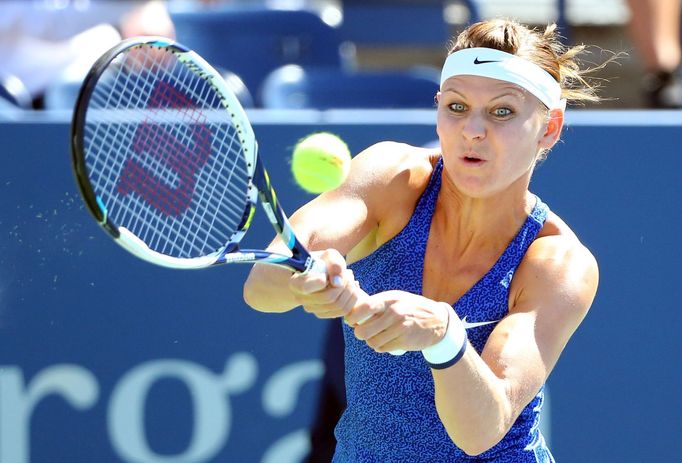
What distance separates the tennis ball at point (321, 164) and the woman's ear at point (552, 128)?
470 millimetres

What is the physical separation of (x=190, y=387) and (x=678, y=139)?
1518 mm

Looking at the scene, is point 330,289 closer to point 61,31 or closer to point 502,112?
point 502,112

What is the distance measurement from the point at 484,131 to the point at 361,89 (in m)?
2.22

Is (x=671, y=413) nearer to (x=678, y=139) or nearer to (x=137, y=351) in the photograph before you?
(x=678, y=139)

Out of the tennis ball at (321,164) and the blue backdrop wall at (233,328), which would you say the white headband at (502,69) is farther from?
the blue backdrop wall at (233,328)

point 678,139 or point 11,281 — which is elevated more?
point 678,139

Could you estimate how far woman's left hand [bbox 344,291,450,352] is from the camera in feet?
6.17

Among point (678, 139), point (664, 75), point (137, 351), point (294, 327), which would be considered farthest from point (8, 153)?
point (664, 75)

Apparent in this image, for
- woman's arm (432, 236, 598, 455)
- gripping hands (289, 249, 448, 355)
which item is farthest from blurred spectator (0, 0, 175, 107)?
gripping hands (289, 249, 448, 355)

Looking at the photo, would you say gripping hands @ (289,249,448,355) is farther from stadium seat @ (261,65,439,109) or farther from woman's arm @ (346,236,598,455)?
stadium seat @ (261,65,439,109)

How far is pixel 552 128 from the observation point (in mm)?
2320

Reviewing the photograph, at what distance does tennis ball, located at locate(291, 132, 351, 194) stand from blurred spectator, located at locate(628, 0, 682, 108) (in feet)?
9.08

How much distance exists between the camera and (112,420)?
3.21 meters

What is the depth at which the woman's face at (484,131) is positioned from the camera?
2.15 meters
